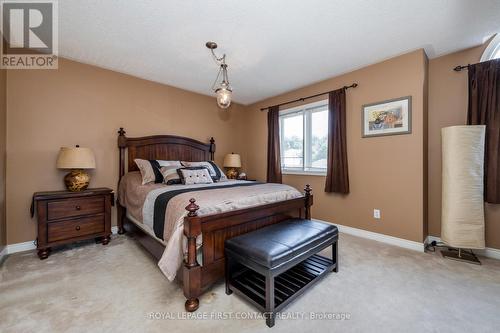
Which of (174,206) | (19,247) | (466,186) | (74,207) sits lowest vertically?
(19,247)

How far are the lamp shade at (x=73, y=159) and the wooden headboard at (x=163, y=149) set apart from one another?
0.65m

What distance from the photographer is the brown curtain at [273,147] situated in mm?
4348

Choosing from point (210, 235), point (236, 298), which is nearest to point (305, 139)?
point (210, 235)

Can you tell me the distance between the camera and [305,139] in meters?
4.04

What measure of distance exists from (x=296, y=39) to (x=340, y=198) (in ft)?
7.90

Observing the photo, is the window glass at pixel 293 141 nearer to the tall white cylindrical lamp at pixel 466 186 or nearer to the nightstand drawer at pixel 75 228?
the tall white cylindrical lamp at pixel 466 186

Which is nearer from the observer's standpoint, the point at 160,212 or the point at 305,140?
the point at 160,212

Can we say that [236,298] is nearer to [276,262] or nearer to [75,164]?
[276,262]

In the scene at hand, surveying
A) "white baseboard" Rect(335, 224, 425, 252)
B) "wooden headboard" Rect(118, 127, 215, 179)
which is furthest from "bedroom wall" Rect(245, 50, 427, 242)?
"wooden headboard" Rect(118, 127, 215, 179)

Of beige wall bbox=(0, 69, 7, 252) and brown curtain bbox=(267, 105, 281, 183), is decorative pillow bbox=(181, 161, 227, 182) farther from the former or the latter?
beige wall bbox=(0, 69, 7, 252)

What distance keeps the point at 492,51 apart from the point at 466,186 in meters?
1.63

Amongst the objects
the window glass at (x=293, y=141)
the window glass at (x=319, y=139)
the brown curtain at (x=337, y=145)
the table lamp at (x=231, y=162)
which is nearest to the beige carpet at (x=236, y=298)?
the brown curtain at (x=337, y=145)

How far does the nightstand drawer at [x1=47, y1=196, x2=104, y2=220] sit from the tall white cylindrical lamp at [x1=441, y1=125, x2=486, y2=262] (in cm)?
429

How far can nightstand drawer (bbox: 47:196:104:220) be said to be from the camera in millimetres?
2471
